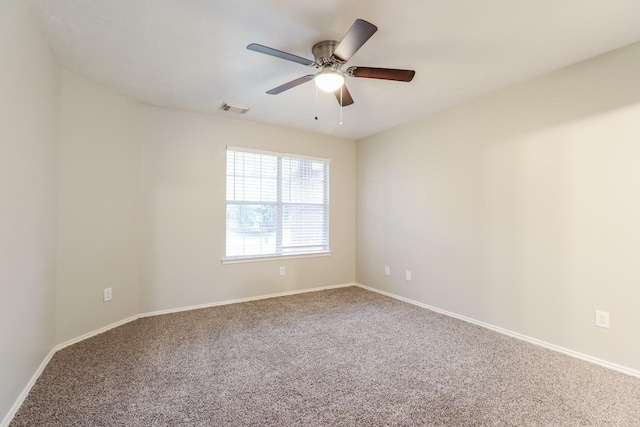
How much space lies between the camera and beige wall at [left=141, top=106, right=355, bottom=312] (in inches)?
136

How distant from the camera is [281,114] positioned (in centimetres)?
376

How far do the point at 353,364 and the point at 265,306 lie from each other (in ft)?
5.70

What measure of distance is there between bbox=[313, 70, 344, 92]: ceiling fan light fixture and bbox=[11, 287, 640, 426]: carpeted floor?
2138 mm

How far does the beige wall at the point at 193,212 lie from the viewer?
3.46 meters

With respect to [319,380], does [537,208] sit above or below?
above

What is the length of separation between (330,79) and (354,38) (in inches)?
18.8

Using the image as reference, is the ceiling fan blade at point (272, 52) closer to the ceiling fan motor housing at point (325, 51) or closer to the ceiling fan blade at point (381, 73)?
the ceiling fan motor housing at point (325, 51)

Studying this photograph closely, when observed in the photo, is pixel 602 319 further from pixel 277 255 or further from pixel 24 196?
pixel 24 196

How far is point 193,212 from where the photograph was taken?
12.1 ft

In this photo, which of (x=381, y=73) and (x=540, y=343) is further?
(x=540, y=343)

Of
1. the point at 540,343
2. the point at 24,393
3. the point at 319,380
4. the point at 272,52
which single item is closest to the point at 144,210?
the point at 24,393

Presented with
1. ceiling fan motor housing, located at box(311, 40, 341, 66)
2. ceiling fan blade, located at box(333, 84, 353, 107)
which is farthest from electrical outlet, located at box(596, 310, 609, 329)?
ceiling fan motor housing, located at box(311, 40, 341, 66)

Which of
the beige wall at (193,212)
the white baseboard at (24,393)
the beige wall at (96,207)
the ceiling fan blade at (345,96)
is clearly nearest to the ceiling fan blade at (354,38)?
the ceiling fan blade at (345,96)

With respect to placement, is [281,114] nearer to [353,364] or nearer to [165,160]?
[165,160]
